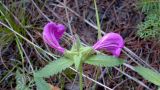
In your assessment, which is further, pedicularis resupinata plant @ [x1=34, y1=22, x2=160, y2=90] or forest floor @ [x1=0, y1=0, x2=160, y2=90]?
forest floor @ [x1=0, y1=0, x2=160, y2=90]

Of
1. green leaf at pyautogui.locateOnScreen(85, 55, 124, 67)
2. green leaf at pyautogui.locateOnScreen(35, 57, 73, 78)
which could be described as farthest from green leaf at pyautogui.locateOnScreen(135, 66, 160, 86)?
green leaf at pyautogui.locateOnScreen(35, 57, 73, 78)

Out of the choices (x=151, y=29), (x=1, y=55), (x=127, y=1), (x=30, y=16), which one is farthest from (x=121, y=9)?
(x=1, y=55)

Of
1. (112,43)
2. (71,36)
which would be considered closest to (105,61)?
(112,43)

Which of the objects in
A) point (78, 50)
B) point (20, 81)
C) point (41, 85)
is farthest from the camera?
point (20, 81)

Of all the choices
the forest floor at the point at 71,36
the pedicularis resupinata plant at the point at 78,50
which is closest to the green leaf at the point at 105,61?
the pedicularis resupinata plant at the point at 78,50

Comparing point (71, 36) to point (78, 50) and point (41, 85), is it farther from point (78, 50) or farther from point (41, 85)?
point (78, 50)

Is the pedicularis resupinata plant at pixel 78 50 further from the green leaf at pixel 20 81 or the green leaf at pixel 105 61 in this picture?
the green leaf at pixel 20 81

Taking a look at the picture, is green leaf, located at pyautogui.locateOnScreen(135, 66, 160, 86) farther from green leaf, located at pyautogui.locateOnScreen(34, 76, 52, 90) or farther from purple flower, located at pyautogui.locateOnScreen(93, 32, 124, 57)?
green leaf, located at pyautogui.locateOnScreen(34, 76, 52, 90)

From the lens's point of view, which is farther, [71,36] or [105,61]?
[71,36]

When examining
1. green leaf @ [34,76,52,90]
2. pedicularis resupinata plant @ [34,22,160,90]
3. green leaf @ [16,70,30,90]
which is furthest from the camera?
green leaf @ [16,70,30,90]
